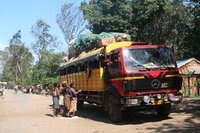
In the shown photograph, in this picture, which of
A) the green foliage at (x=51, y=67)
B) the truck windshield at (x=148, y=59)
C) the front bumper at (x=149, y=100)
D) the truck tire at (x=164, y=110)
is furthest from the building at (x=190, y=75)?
the green foliage at (x=51, y=67)

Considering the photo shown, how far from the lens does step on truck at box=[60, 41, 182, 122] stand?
14.6 m

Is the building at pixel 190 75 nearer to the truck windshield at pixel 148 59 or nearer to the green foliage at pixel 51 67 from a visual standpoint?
the truck windshield at pixel 148 59

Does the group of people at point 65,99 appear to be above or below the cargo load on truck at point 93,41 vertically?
below

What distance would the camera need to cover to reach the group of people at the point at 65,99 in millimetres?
18875

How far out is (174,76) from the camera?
15.3 m

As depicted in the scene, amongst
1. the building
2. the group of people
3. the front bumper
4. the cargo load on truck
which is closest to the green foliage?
the building

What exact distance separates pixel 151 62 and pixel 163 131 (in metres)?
3.26

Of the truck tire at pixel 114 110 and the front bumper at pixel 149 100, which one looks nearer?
the front bumper at pixel 149 100

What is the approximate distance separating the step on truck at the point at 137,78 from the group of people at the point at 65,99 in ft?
7.53

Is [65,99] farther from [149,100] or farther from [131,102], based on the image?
[149,100]

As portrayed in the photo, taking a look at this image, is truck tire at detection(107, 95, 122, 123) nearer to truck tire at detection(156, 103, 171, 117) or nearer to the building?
truck tire at detection(156, 103, 171, 117)

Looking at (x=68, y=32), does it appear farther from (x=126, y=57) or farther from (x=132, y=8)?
(x=126, y=57)

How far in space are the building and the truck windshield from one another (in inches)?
754

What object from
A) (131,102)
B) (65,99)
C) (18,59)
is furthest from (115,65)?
(18,59)
